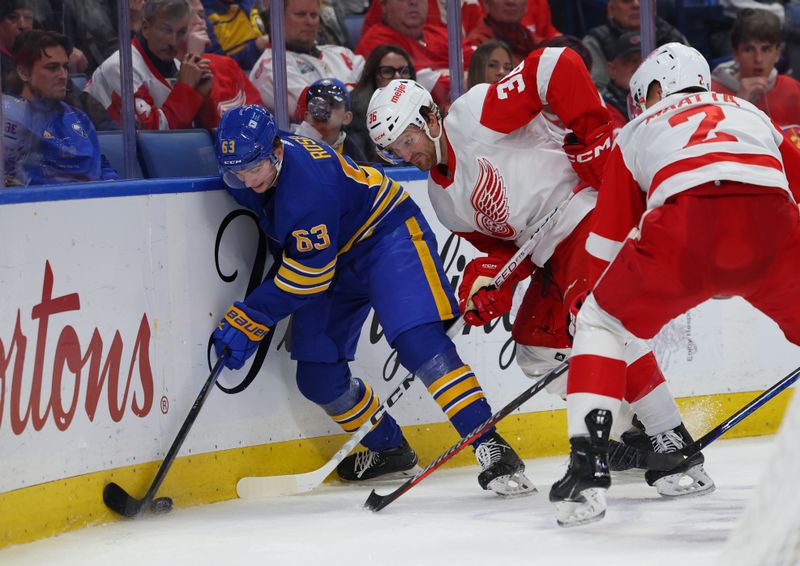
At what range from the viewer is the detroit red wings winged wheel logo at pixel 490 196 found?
3.39 metres

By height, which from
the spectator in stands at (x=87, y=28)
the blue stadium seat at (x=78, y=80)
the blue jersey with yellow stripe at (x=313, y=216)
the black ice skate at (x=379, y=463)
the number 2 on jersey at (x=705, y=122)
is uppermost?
the number 2 on jersey at (x=705, y=122)

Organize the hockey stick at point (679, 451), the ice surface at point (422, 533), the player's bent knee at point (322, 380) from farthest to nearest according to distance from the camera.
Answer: the player's bent knee at point (322, 380), the hockey stick at point (679, 451), the ice surface at point (422, 533)

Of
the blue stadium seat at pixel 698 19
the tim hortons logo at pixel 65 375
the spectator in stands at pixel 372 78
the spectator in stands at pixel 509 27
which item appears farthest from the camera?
the blue stadium seat at pixel 698 19

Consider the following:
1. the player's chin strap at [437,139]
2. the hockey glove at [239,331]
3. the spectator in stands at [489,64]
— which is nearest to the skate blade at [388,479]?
the hockey glove at [239,331]

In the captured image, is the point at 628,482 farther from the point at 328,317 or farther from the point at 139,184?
the point at 139,184

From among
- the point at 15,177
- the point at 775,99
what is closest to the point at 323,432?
the point at 15,177

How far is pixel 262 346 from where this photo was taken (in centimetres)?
370

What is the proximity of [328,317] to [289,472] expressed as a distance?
49 cm

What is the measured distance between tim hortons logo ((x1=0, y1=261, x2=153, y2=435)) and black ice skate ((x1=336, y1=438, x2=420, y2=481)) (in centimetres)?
71

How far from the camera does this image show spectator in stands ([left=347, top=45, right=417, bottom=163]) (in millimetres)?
4117

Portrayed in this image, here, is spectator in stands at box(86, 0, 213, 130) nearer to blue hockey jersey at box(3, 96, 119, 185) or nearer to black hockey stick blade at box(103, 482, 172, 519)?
blue hockey jersey at box(3, 96, 119, 185)

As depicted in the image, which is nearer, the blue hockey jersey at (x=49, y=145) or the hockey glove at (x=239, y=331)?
the blue hockey jersey at (x=49, y=145)

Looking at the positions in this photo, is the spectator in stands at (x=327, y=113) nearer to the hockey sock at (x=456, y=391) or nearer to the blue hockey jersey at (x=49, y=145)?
the blue hockey jersey at (x=49, y=145)

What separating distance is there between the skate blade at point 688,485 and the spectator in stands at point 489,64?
1585 millimetres
